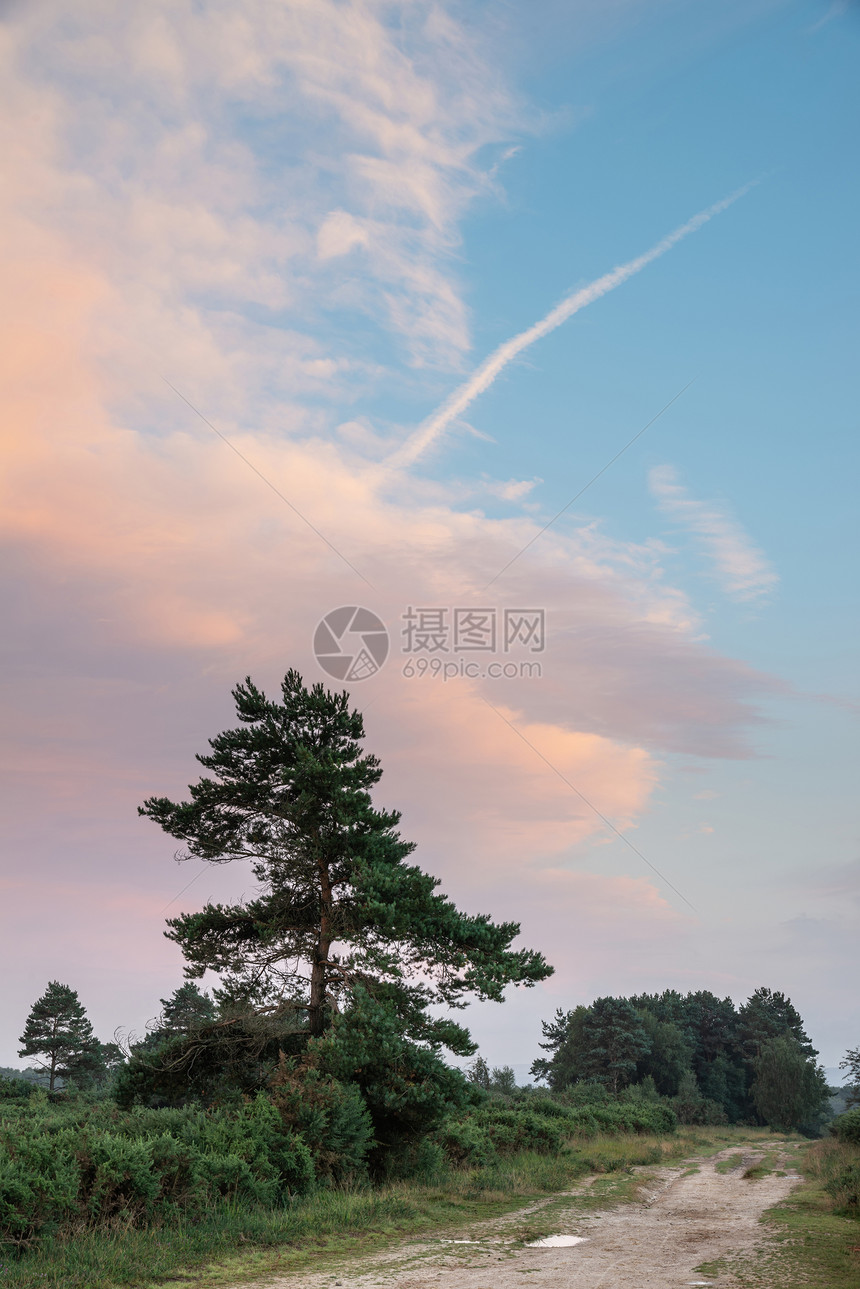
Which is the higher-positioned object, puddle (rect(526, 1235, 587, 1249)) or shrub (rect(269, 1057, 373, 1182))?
shrub (rect(269, 1057, 373, 1182))

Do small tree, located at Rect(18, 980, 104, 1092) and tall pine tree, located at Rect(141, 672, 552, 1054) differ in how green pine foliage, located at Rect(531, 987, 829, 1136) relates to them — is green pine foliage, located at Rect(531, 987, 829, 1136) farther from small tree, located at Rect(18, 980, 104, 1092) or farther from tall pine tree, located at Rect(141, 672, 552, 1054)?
tall pine tree, located at Rect(141, 672, 552, 1054)

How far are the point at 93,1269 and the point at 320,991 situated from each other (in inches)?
Answer: 459

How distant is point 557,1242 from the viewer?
13.1 metres

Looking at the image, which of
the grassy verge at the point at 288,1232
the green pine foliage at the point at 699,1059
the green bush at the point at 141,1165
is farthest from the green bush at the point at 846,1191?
the green pine foliage at the point at 699,1059

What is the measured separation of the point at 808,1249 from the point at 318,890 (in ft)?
45.0

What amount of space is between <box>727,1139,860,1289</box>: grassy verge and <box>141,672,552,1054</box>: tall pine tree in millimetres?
7376

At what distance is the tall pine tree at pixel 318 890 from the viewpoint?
67.3ft

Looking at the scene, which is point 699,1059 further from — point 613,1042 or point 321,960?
point 321,960

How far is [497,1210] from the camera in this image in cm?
1642

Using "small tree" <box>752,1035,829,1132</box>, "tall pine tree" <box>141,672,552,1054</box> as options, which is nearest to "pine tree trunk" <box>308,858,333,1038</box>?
"tall pine tree" <box>141,672,552,1054</box>

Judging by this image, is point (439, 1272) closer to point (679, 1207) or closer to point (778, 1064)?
point (679, 1207)

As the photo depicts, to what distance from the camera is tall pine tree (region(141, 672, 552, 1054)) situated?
2050cm

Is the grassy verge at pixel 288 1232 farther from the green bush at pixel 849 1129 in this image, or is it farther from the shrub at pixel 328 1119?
the green bush at pixel 849 1129

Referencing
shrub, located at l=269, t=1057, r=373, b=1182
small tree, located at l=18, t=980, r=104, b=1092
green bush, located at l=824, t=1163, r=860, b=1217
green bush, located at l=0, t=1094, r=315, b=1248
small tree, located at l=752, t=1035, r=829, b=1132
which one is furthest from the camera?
small tree, located at l=752, t=1035, r=829, b=1132
